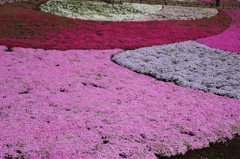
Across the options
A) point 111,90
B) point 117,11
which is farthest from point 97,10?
point 111,90

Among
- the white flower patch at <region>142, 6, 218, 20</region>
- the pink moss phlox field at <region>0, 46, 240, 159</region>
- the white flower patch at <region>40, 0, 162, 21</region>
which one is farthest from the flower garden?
the white flower patch at <region>142, 6, 218, 20</region>

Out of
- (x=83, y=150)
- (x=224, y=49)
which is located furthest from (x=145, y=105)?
(x=224, y=49)

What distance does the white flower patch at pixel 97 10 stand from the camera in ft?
118

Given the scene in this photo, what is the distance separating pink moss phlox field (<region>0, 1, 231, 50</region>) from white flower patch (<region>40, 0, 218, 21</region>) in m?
3.04

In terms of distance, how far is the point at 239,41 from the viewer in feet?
93.7

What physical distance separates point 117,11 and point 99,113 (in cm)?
2978

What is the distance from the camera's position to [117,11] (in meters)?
39.8

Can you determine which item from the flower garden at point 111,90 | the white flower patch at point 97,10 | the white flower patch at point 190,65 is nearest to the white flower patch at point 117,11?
the white flower patch at point 97,10

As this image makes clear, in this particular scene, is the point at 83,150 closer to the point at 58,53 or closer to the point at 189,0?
the point at 58,53

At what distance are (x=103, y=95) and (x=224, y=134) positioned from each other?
6046mm

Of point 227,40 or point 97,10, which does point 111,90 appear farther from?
point 97,10

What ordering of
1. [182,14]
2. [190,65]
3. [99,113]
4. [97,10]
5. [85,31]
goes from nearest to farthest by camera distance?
[99,113] < [190,65] < [85,31] < [97,10] < [182,14]

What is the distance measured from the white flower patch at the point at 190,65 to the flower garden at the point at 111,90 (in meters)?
0.07

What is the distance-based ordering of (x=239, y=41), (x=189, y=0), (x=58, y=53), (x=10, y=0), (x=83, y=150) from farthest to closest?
(x=189, y=0), (x=10, y=0), (x=239, y=41), (x=58, y=53), (x=83, y=150)
